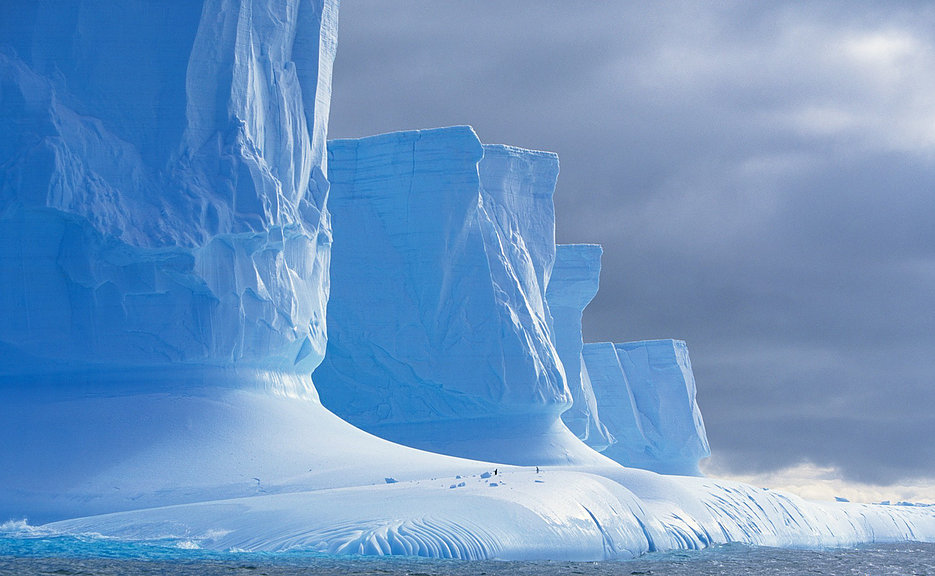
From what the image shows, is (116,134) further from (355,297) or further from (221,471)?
(355,297)

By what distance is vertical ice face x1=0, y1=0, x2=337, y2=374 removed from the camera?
17828mm

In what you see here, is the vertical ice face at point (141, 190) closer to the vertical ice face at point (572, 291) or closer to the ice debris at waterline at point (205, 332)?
the ice debris at waterline at point (205, 332)

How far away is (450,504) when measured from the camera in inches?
569

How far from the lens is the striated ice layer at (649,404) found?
138ft

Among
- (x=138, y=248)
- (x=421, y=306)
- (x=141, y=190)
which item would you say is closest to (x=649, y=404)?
(x=421, y=306)

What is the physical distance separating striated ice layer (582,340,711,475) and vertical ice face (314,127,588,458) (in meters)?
13.4

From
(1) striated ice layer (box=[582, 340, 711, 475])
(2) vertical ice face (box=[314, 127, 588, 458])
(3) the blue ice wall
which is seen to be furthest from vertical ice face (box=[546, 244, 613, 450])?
(3) the blue ice wall

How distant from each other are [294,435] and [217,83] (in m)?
5.26

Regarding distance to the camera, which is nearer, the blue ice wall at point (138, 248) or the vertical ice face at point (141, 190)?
the blue ice wall at point (138, 248)

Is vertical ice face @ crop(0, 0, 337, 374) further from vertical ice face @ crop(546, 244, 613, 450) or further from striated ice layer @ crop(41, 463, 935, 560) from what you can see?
vertical ice face @ crop(546, 244, 613, 450)

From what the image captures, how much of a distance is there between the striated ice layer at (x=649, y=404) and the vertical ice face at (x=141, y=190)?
23205 mm

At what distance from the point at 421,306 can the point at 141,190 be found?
35.2 ft

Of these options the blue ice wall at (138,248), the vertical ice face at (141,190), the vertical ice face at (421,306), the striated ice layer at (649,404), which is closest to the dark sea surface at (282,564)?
the blue ice wall at (138,248)

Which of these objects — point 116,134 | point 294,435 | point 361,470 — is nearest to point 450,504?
point 361,470
